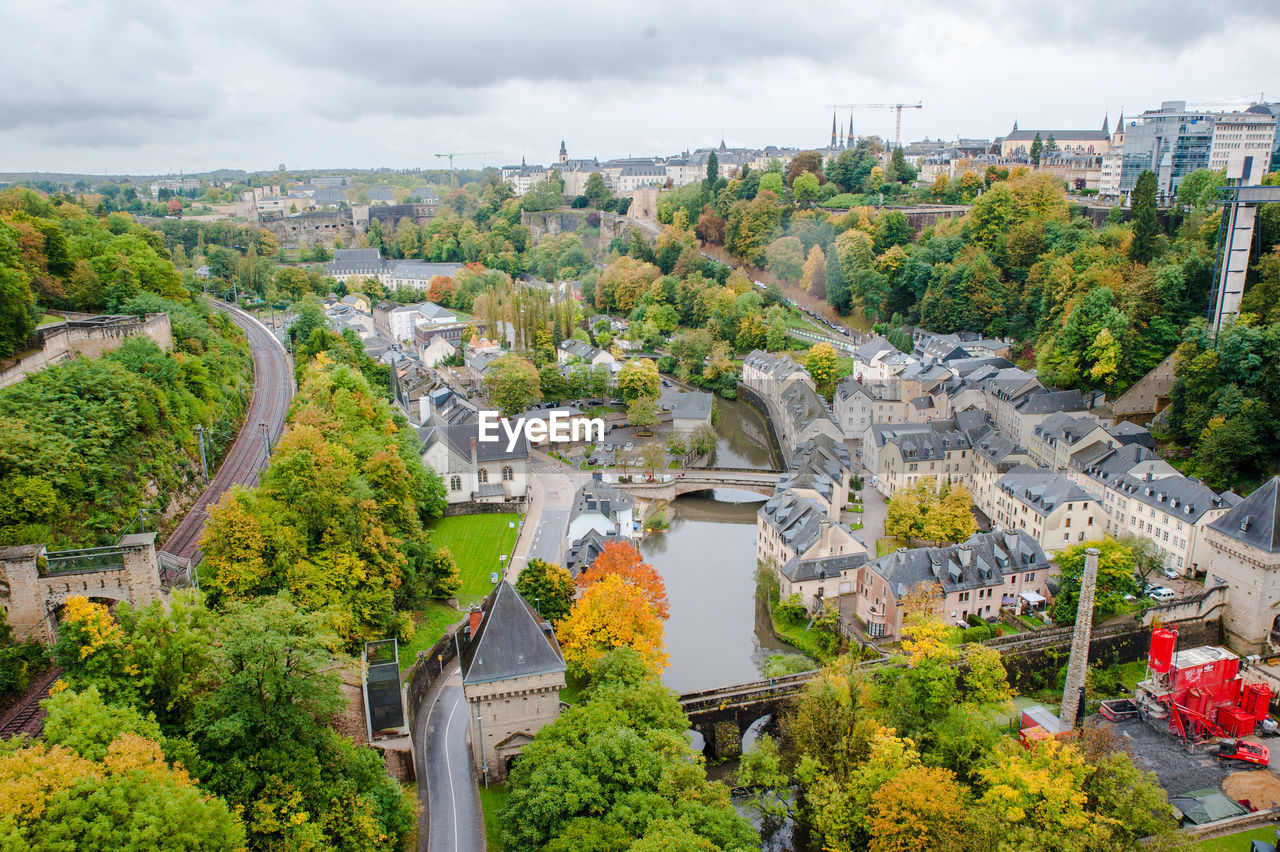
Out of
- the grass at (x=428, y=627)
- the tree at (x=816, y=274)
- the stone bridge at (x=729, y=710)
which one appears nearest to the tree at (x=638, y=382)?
the tree at (x=816, y=274)

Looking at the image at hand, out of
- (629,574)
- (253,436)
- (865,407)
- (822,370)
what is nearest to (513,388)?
(253,436)

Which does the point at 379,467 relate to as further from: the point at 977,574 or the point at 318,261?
the point at 318,261

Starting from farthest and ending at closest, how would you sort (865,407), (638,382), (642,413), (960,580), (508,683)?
(638,382) < (642,413) < (865,407) < (960,580) < (508,683)

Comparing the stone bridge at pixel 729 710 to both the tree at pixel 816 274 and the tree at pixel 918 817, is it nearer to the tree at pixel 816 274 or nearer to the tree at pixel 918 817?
the tree at pixel 918 817

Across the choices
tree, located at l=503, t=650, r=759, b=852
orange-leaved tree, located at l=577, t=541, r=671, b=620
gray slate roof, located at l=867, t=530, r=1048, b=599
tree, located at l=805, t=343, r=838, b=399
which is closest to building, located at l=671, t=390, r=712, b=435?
tree, located at l=805, t=343, r=838, b=399

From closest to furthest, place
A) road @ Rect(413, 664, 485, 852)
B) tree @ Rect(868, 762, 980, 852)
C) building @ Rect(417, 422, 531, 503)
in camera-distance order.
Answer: tree @ Rect(868, 762, 980, 852) < road @ Rect(413, 664, 485, 852) < building @ Rect(417, 422, 531, 503)

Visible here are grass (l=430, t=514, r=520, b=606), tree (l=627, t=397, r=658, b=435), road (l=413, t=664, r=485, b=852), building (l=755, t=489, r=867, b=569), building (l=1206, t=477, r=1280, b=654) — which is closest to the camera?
road (l=413, t=664, r=485, b=852)

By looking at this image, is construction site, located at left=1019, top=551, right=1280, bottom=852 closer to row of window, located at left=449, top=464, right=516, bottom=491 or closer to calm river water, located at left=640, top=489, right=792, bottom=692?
calm river water, located at left=640, top=489, right=792, bottom=692

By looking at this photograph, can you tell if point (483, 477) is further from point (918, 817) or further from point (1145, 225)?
point (1145, 225)
